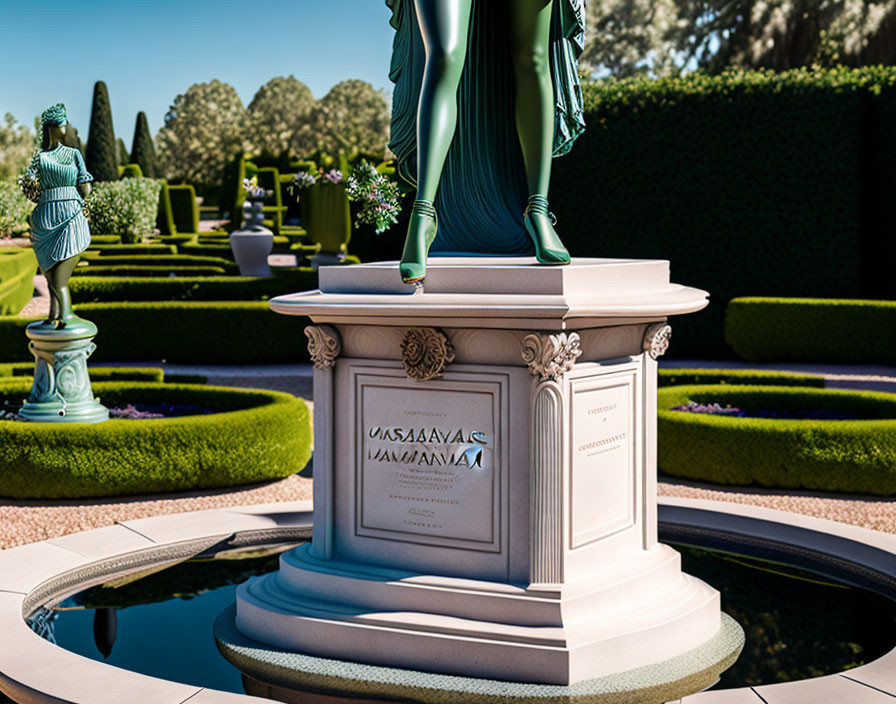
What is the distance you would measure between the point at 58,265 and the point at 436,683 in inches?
260

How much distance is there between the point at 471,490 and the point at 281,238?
103ft

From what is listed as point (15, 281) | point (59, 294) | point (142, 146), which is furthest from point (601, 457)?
point (142, 146)

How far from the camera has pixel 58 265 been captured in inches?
360

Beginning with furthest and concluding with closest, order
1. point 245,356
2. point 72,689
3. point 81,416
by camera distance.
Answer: point 245,356, point 81,416, point 72,689

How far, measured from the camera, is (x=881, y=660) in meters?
3.89

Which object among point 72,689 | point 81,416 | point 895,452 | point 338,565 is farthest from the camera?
point 81,416

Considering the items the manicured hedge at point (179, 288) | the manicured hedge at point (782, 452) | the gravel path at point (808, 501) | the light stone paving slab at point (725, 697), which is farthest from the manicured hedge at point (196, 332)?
the light stone paving slab at point (725, 697)

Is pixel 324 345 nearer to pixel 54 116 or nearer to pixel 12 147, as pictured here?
pixel 54 116

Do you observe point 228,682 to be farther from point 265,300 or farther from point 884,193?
point 884,193

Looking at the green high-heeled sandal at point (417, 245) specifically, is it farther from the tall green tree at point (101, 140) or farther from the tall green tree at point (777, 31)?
the tall green tree at point (101, 140)

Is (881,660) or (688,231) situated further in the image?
(688,231)

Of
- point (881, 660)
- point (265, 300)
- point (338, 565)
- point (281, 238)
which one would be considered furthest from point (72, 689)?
point (281, 238)

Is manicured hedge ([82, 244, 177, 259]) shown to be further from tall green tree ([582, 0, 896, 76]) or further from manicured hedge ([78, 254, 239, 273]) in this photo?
tall green tree ([582, 0, 896, 76])

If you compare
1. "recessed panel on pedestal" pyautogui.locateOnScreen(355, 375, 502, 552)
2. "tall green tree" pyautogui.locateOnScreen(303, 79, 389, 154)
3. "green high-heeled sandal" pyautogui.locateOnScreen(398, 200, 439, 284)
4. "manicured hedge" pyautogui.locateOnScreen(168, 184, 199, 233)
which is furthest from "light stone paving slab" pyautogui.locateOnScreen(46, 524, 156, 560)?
"tall green tree" pyautogui.locateOnScreen(303, 79, 389, 154)
